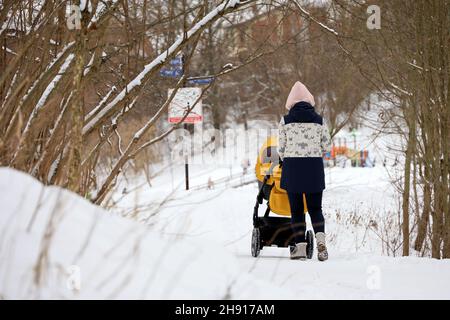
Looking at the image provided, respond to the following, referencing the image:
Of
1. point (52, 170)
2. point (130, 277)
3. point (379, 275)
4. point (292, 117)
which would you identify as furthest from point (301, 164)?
point (130, 277)

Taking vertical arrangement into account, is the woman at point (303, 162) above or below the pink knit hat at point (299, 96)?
below

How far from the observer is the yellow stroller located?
632cm

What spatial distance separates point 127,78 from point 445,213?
4.95 metres

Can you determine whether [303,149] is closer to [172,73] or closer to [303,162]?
[303,162]

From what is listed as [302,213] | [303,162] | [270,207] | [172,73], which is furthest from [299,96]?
[172,73]

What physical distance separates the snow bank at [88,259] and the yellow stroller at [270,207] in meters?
3.49

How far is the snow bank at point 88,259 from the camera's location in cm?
228

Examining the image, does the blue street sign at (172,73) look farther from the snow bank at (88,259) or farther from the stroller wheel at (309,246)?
the snow bank at (88,259)

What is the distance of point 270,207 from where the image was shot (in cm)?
650

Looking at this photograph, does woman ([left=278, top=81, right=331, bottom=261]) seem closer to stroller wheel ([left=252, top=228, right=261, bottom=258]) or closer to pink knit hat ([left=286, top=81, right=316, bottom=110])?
pink knit hat ([left=286, top=81, right=316, bottom=110])

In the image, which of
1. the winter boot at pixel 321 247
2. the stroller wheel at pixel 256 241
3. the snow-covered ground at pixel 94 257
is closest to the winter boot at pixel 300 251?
the winter boot at pixel 321 247

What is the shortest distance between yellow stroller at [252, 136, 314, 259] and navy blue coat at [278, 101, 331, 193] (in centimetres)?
40

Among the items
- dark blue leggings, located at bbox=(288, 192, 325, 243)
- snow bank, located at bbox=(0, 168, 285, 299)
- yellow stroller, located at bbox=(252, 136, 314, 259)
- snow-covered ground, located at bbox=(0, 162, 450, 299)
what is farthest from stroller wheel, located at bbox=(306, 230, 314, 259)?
snow bank, located at bbox=(0, 168, 285, 299)

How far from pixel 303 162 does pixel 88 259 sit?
3645mm
